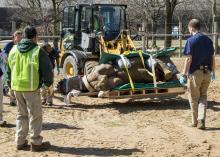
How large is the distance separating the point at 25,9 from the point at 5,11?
1530 centimetres

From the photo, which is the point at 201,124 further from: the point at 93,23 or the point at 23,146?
the point at 93,23

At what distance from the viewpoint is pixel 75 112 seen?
10.7m

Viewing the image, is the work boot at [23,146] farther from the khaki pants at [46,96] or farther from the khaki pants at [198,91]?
the khaki pants at [46,96]

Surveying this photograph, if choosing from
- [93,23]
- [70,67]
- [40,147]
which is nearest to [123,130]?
[40,147]

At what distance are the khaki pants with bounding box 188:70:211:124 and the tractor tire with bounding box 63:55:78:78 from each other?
594 cm

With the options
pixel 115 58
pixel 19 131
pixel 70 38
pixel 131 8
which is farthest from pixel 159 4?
pixel 19 131

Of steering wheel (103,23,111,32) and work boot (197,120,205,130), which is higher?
steering wheel (103,23,111,32)

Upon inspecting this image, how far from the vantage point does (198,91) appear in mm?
8844

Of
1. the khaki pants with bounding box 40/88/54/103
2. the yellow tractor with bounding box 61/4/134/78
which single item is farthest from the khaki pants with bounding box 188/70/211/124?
the yellow tractor with bounding box 61/4/134/78

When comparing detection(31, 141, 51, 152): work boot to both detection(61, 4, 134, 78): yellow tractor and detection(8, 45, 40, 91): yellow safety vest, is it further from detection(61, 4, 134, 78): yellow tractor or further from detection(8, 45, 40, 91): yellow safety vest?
detection(61, 4, 134, 78): yellow tractor

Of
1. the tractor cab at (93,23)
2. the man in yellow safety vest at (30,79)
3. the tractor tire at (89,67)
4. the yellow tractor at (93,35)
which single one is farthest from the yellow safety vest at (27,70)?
the tractor cab at (93,23)

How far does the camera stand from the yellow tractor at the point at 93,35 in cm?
1427

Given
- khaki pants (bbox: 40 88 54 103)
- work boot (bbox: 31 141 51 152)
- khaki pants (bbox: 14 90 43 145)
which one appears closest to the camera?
khaki pants (bbox: 14 90 43 145)

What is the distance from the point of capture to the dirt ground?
7.40m
